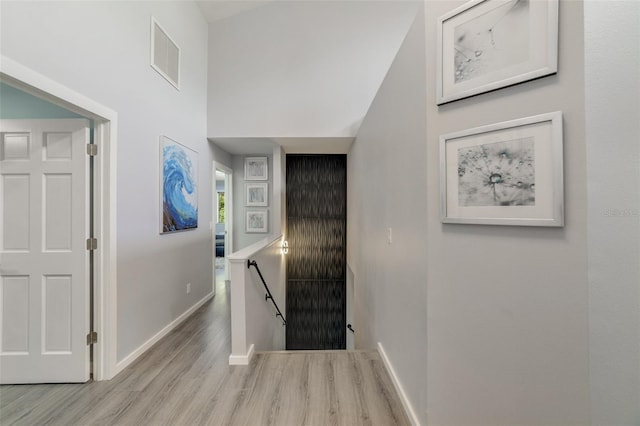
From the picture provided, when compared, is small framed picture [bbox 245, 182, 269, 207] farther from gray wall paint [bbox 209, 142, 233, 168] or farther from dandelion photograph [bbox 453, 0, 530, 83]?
dandelion photograph [bbox 453, 0, 530, 83]

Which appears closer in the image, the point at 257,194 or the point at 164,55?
the point at 164,55

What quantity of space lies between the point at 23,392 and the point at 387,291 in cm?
283

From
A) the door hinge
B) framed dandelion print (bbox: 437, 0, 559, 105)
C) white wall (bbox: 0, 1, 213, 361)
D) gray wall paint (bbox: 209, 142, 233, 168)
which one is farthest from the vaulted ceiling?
framed dandelion print (bbox: 437, 0, 559, 105)

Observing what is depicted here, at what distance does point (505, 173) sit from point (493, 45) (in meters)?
0.56

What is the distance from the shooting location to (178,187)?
3.12 meters

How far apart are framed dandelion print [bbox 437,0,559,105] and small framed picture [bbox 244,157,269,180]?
4.30 metres

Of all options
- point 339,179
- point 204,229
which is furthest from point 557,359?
point 339,179

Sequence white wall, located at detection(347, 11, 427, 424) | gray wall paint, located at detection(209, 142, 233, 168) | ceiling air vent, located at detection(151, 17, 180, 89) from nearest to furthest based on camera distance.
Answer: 1. white wall, located at detection(347, 11, 427, 424)
2. ceiling air vent, located at detection(151, 17, 180, 89)
3. gray wall paint, located at detection(209, 142, 233, 168)

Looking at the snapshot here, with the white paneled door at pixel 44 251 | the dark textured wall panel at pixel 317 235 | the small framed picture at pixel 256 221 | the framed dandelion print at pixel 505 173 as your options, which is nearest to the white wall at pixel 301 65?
the dark textured wall panel at pixel 317 235

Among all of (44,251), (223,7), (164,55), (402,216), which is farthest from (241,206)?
(402,216)

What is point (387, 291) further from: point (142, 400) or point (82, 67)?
point (82, 67)

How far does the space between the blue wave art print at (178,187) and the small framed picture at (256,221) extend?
5.57 feet

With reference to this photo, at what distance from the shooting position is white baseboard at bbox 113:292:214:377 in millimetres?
2184

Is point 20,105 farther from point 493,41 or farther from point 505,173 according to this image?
point 505,173
